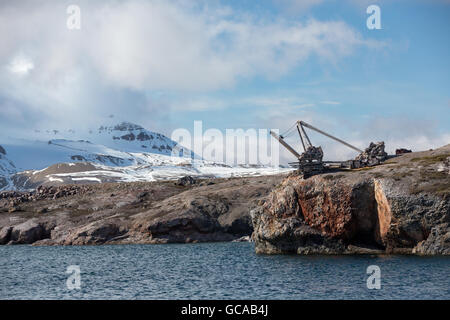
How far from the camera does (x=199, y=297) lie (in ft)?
149

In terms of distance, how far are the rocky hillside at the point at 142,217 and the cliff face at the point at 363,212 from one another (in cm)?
2402

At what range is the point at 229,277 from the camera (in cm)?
5559

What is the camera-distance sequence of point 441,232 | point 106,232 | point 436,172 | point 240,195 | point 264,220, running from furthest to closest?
point 240,195, point 106,232, point 264,220, point 436,172, point 441,232

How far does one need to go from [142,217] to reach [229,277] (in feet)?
215

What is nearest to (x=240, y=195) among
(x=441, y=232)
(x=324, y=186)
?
(x=324, y=186)

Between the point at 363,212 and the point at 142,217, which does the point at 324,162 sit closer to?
the point at 363,212

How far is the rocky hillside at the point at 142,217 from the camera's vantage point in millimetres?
111438

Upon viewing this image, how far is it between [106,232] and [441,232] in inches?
2722

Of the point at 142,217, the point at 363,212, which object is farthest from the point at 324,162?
the point at 142,217

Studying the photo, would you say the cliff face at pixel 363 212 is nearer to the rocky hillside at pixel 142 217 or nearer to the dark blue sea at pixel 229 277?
the dark blue sea at pixel 229 277

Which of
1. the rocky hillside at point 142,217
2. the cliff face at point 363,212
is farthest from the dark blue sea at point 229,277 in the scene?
the rocky hillside at point 142,217
